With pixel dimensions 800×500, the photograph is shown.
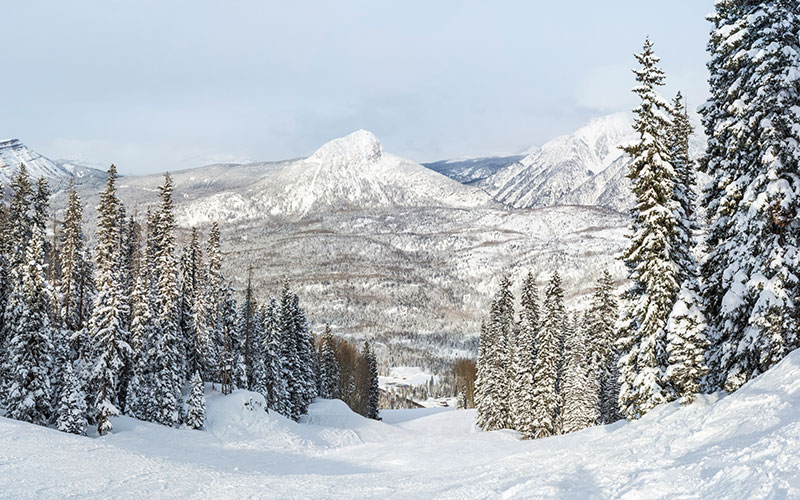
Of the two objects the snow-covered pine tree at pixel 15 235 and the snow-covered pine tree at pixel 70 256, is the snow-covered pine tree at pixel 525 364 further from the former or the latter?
the snow-covered pine tree at pixel 15 235

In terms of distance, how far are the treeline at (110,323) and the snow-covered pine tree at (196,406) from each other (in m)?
0.08

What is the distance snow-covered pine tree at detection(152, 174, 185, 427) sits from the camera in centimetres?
4172

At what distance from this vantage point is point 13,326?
36.1m

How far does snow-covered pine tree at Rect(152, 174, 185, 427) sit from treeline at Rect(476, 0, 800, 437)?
109 feet

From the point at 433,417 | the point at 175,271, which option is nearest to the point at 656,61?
the point at 175,271

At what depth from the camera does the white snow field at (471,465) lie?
40.5 ft

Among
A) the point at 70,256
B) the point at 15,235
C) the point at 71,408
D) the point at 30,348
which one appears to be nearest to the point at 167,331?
the point at 70,256

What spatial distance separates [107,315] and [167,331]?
6272 millimetres

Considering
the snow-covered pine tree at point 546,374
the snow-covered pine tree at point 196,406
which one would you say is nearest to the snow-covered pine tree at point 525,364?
the snow-covered pine tree at point 546,374

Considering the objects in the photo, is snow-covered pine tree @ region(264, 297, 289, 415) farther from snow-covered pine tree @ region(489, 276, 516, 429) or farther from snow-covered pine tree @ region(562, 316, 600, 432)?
snow-covered pine tree @ region(562, 316, 600, 432)

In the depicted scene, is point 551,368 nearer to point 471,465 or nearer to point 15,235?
point 471,465

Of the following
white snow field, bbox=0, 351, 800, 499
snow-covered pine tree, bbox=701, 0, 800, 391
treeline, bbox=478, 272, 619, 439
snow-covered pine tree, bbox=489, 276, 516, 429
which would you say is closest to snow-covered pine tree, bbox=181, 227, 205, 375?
white snow field, bbox=0, 351, 800, 499

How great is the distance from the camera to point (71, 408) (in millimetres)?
32594

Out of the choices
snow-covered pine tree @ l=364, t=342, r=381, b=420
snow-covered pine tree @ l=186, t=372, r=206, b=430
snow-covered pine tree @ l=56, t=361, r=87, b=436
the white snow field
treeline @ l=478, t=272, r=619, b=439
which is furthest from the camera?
snow-covered pine tree @ l=364, t=342, r=381, b=420
